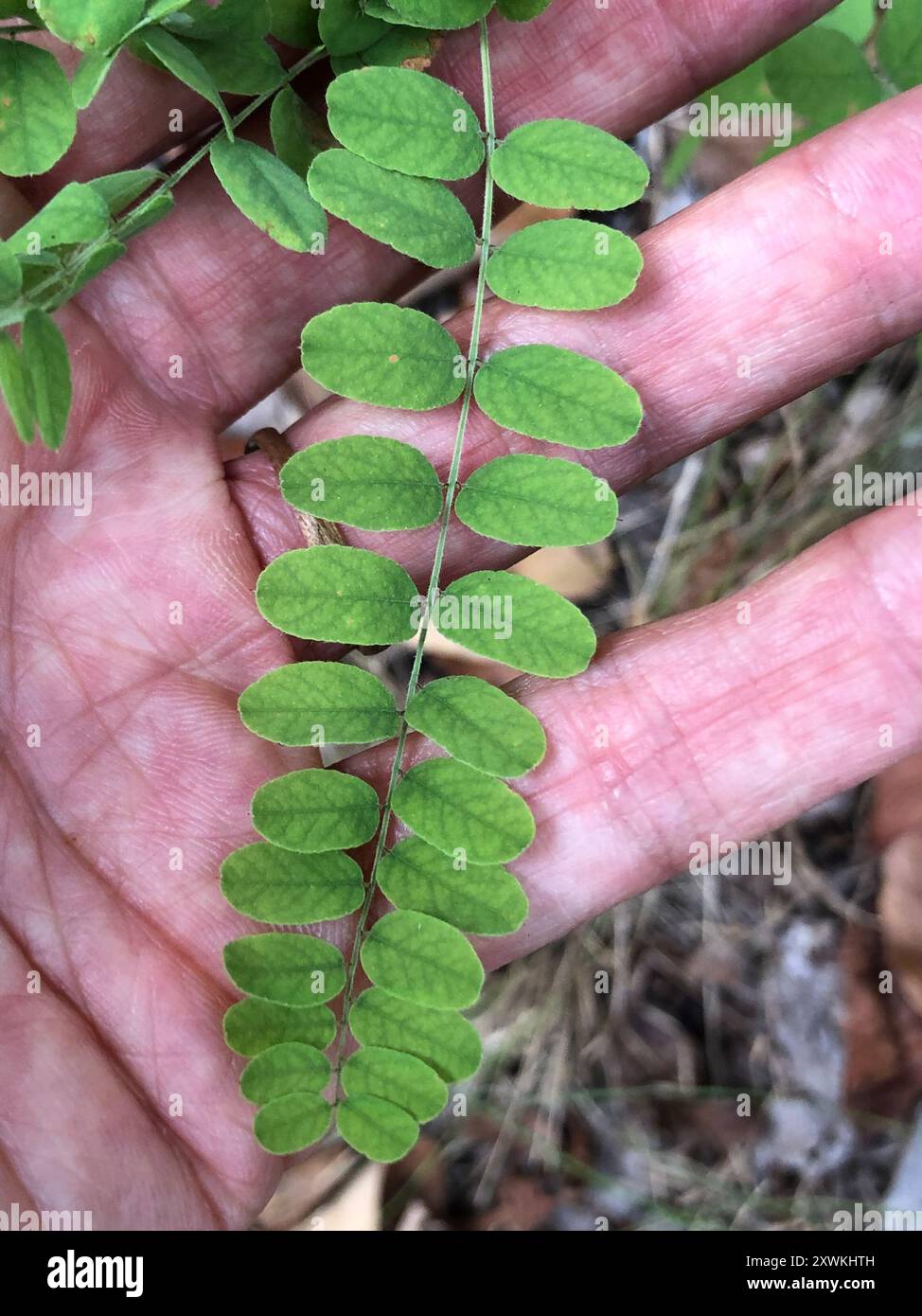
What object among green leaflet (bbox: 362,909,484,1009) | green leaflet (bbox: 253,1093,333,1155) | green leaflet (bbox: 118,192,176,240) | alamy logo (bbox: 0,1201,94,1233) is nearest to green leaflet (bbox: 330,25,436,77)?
green leaflet (bbox: 118,192,176,240)

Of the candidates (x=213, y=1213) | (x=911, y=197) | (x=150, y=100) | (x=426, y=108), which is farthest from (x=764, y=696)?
(x=150, y=100)

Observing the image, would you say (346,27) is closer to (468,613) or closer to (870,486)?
(468,613)

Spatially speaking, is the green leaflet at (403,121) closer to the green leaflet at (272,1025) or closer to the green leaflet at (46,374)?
the green leaflet at (46,374)

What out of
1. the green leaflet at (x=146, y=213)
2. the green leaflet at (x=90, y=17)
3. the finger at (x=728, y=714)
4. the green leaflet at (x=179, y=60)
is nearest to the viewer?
the green leaflet at (x=90, y=17)

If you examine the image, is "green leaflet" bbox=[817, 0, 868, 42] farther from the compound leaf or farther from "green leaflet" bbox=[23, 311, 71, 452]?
the compound leaf

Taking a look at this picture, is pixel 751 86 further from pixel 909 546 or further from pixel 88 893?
pixel 88 893

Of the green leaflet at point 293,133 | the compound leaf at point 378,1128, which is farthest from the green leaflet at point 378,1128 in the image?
the green leaflet at point 293,133
